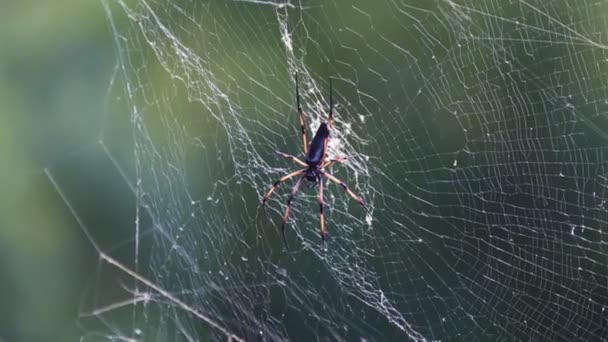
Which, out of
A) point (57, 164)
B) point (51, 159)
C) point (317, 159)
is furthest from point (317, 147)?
point (51, 159)

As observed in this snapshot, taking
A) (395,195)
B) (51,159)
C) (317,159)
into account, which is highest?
(317,159)

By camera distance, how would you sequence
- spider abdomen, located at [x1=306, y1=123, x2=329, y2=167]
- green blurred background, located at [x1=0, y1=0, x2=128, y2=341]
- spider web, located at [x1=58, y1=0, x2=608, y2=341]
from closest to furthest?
spider abdomen, located at [x1=306, y1=123, x2=329, y2=167] < spider web, located at [x1=58, y1=0, x2=608, y2=341] < green blurred background, located at [x1=0, y1=0, x2=128, y2=341]

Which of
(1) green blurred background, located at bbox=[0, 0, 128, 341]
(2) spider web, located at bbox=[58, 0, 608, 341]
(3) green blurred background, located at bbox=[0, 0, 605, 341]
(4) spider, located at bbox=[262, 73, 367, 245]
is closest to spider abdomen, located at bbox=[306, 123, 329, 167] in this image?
(4) spider, located at bbox=[262, 73, 367, 245]

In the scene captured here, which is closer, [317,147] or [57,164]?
[317,147]

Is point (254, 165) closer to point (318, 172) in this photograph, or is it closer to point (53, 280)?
point (318, 172)

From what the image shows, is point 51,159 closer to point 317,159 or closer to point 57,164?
point 57,164

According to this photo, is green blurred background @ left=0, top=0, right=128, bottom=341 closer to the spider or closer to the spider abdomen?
the spider
